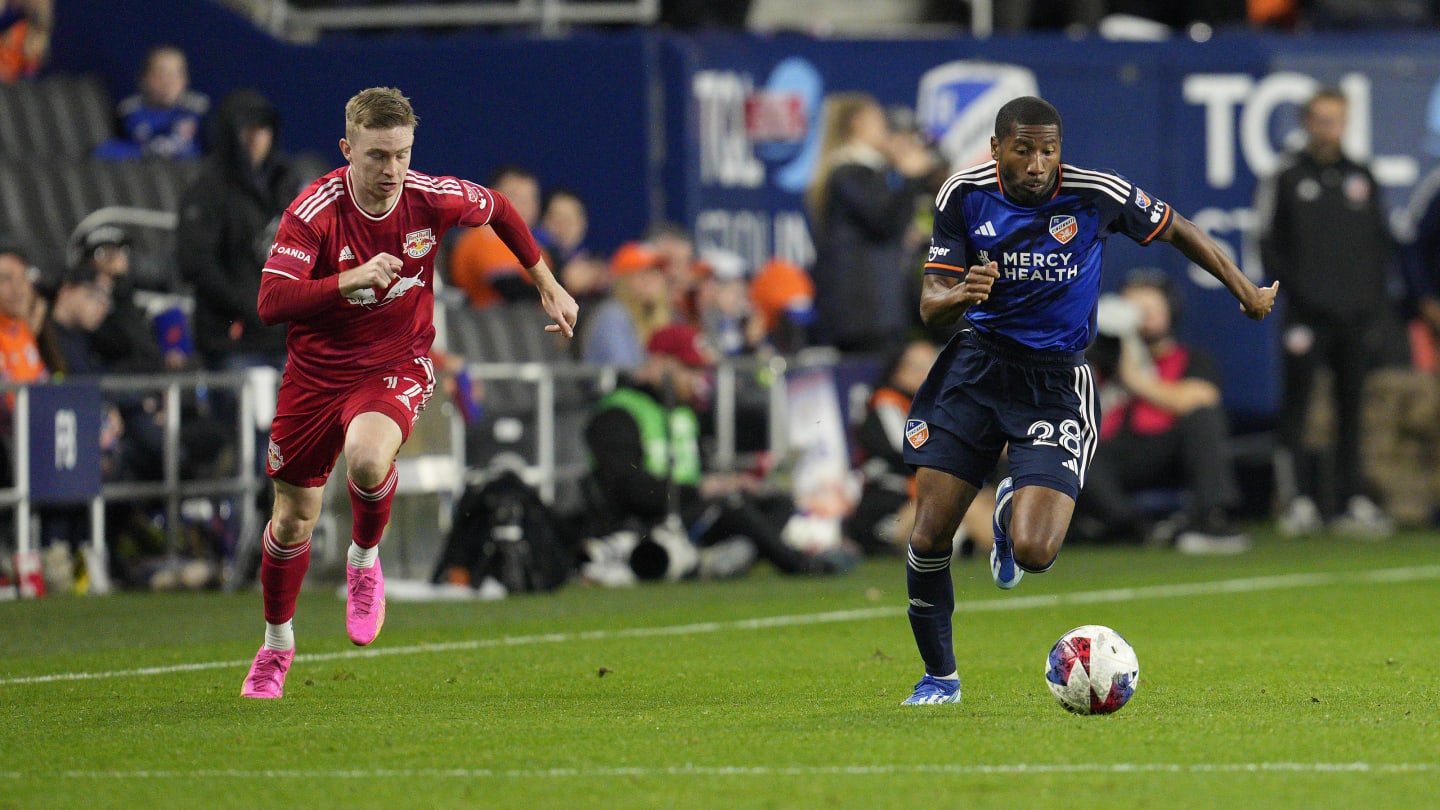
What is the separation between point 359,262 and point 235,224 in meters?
4.98

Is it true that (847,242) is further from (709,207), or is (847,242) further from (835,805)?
(835,805)

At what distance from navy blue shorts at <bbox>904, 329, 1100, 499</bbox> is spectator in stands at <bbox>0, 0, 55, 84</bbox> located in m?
10.2

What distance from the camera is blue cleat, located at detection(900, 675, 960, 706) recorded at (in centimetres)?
801

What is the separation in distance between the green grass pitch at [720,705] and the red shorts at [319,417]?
83cm

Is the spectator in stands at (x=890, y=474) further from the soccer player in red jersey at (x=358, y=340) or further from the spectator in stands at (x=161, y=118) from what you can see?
the soccer player in red jersey at (x=358, y=340)

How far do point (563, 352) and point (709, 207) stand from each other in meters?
2.19

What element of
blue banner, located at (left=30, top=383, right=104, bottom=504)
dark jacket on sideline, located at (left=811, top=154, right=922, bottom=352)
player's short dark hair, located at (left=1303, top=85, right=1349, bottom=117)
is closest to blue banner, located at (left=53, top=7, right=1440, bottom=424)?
dark jacket on sideline, located at (left=811, top=154, right=922, bottom=352)

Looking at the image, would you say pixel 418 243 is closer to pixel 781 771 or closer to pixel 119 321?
pixel 781 771

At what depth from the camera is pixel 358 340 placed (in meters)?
8.53

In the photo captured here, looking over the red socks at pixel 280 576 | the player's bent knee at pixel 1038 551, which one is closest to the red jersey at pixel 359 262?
the red socks at pixel 280 576

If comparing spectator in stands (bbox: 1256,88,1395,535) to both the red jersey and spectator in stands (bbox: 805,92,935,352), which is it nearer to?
spectator in stands (bbox: 805,92,935,352)

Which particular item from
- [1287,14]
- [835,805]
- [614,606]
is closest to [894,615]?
[614,606]

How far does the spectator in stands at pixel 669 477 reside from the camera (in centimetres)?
1380

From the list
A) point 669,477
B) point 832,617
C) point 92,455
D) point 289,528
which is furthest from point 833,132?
point 289,528
